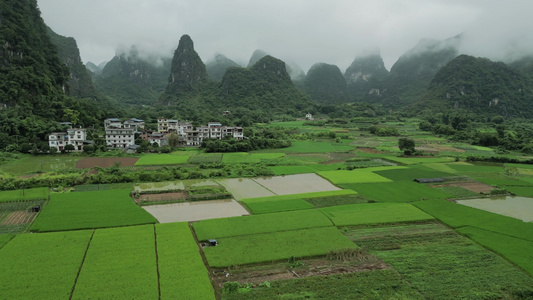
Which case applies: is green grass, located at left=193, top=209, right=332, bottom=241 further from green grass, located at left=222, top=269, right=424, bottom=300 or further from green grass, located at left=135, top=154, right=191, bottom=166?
green grass, located at left=135, top=154, right=191, bottom=166

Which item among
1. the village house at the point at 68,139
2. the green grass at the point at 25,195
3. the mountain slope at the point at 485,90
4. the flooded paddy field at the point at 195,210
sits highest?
the mountain slope at the point at 485,90

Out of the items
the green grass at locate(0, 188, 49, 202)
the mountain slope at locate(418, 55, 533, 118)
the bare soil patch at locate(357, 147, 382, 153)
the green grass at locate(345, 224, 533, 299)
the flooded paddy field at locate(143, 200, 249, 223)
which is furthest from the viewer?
the mountain slope at locate(418, 55, 533, 118)

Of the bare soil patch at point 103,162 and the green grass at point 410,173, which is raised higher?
the bare soil patch at point 103,162

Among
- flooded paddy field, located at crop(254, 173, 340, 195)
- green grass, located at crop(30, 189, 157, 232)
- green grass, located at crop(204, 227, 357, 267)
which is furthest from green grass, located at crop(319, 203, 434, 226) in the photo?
green grass, located at crop(30, 189, 157, 232)

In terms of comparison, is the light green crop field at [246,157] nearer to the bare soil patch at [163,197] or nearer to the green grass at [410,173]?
the bare soil patch at [163,197]

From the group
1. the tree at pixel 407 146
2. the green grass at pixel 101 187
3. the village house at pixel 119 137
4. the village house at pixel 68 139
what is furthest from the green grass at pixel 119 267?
the tree at pixel 407 146

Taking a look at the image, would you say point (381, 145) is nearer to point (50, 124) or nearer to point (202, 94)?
point (50, 124)
